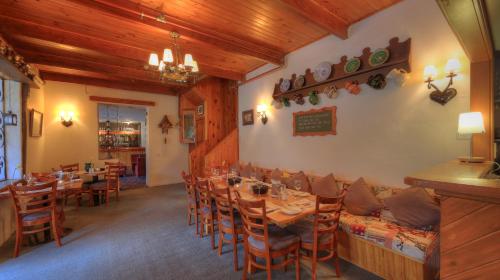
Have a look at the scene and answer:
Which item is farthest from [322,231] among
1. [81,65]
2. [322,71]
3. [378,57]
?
[81,65]

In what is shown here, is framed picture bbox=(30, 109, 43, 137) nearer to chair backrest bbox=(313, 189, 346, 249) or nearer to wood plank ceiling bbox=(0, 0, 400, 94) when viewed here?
wood plank ceiling bbox=(0, 0, 400, 94)

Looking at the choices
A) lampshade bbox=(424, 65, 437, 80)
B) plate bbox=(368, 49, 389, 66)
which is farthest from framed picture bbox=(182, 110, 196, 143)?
lampshade bbox=(424, 65, 437, 80)

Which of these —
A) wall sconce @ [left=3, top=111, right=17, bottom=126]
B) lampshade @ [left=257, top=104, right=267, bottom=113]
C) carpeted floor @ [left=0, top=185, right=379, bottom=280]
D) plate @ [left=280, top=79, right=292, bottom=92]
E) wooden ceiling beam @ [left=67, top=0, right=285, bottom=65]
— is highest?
wooden ceiling beam @ [left=67, top=0, right=285, bottom=65]

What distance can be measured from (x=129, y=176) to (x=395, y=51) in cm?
933

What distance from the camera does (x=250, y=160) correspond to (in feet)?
18.2

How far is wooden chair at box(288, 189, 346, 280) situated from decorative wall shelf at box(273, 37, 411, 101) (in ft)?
6.12

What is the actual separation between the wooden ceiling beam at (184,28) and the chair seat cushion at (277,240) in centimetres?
299

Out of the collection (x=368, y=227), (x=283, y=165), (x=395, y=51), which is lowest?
(x=368, y=227)

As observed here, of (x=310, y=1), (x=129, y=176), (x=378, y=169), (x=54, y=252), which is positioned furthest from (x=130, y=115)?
(x=378, y=169)

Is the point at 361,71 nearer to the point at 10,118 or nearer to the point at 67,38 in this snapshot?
the point at 67,38

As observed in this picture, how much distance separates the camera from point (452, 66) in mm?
2285

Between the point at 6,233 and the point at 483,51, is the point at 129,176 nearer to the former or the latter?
the point at 6,233

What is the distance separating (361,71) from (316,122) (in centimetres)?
109

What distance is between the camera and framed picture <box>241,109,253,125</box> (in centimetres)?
547
